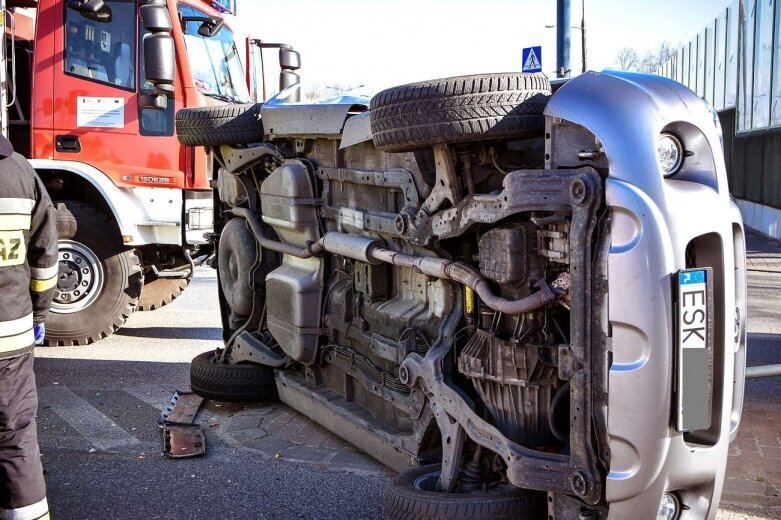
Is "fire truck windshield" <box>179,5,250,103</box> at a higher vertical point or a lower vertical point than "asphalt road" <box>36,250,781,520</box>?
higher

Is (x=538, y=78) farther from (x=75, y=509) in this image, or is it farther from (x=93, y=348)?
(x=93, y=348)

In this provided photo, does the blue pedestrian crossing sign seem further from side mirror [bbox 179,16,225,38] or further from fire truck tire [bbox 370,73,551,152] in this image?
fire truck tire [bbox 370,73,551,152]

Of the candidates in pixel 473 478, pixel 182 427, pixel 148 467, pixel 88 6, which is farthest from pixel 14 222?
pixel 88 6

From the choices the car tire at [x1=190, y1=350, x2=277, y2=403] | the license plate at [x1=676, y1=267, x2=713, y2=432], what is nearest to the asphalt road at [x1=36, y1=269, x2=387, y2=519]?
the car tire at [x1=190, y1=350, x2=277, y2=403]

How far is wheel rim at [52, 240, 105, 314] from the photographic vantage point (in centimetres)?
799

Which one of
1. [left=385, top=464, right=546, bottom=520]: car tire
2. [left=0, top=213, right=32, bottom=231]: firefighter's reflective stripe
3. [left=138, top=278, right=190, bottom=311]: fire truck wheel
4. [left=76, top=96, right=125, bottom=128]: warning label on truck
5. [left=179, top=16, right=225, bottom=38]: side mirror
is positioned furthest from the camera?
[left=138, top=278, right=190, bottom=311]: fire truck wheel

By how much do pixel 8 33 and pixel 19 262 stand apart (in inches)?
189

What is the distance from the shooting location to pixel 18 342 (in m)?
3.88

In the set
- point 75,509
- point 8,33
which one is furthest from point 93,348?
Answer: point 75,509

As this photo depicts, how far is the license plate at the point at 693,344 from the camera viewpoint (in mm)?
2953

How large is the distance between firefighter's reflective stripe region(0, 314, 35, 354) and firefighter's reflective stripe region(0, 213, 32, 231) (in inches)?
14.9

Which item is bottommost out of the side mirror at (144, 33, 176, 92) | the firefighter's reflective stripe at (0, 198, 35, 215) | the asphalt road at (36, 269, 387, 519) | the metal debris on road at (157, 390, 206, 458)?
the asphalt road at (36, 269, 387, 519)

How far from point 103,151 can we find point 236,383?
10.7 feet

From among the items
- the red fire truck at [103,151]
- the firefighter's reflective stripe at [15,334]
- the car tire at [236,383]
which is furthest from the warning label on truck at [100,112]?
the firefighter's reflective stripe at [15,334]
